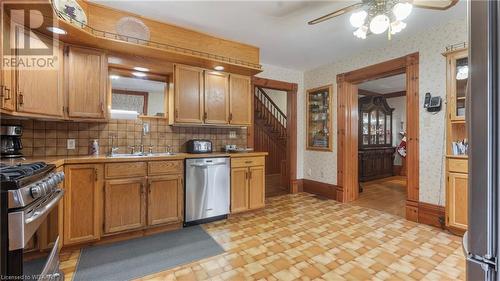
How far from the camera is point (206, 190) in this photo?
9.58 ft

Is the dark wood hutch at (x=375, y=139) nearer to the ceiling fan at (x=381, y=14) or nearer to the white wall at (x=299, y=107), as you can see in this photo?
the white wall at (x=299, y=107)

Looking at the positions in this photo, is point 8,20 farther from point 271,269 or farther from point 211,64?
point 271,269

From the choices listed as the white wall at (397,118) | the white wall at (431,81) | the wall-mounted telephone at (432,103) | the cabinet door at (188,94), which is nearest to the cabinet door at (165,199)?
the cabinet door at (188,94)

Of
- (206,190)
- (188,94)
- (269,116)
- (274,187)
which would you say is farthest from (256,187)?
(269,116)

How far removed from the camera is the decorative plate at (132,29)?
2.59 m

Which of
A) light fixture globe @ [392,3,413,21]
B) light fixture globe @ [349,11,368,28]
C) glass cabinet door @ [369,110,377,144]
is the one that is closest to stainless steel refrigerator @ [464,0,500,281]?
light fixture globe @ [392,3,413,21]

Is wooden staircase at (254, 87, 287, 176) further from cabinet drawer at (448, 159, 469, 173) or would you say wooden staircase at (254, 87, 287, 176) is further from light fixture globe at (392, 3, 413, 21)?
light fixture globe at (392, 3, 413, 21)

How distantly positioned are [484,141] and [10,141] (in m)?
3.18

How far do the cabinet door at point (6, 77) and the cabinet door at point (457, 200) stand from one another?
431 centimetres

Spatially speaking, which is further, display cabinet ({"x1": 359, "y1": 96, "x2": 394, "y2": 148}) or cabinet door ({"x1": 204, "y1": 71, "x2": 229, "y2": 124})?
display cabinet ({"x1": 359, "y1": 96, "x2": 394, "y2": 148})

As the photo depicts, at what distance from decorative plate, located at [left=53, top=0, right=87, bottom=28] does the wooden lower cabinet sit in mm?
2269

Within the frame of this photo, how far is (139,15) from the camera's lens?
8.87 ft

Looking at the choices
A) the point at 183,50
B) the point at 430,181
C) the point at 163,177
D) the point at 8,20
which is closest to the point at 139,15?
the point at 183,50

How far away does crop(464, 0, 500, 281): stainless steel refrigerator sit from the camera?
0.52m
